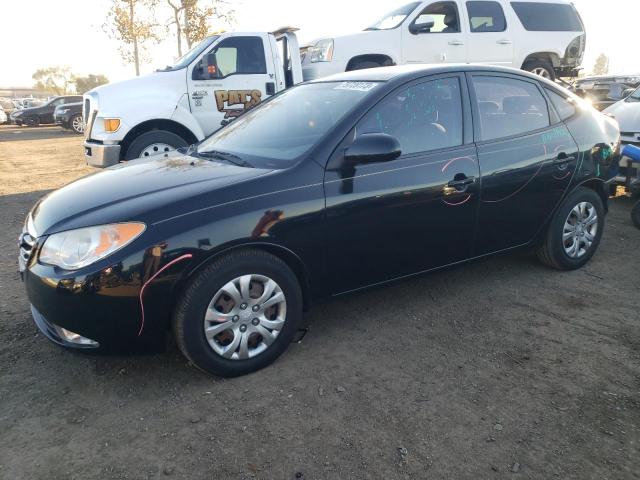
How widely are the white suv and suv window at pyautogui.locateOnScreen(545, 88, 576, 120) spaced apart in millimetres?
4398

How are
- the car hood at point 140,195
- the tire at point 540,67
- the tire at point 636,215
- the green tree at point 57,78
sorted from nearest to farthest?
the car hood at point 140,195
the tire at point 636,215
the tire at point 540,67
the green tree at point 57,78

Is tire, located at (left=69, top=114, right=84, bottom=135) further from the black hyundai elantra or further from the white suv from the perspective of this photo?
the black hyundai elantra

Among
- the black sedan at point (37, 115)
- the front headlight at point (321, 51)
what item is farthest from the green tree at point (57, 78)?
the front headlight at point (321, 51)

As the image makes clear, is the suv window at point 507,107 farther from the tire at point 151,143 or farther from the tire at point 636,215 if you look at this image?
the tire at point 151,143

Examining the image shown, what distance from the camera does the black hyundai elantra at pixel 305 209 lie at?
8.34 feet

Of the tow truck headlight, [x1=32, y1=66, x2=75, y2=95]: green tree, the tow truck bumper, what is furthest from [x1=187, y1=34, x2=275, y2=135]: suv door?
[x1=32, y1=66, x2=75, y2=95]: green tree

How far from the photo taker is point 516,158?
3.69 m

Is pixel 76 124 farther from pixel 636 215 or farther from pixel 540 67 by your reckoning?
pixel 636 215

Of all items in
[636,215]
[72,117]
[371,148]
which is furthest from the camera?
[72,117]

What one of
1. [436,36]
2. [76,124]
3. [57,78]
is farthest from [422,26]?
[57,78]

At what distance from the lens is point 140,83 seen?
22.4 ft

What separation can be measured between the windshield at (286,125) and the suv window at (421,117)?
0.17m

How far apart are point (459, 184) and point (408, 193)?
1.43 feet

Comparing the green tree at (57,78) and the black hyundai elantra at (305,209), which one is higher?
the green tree at (57,78)
